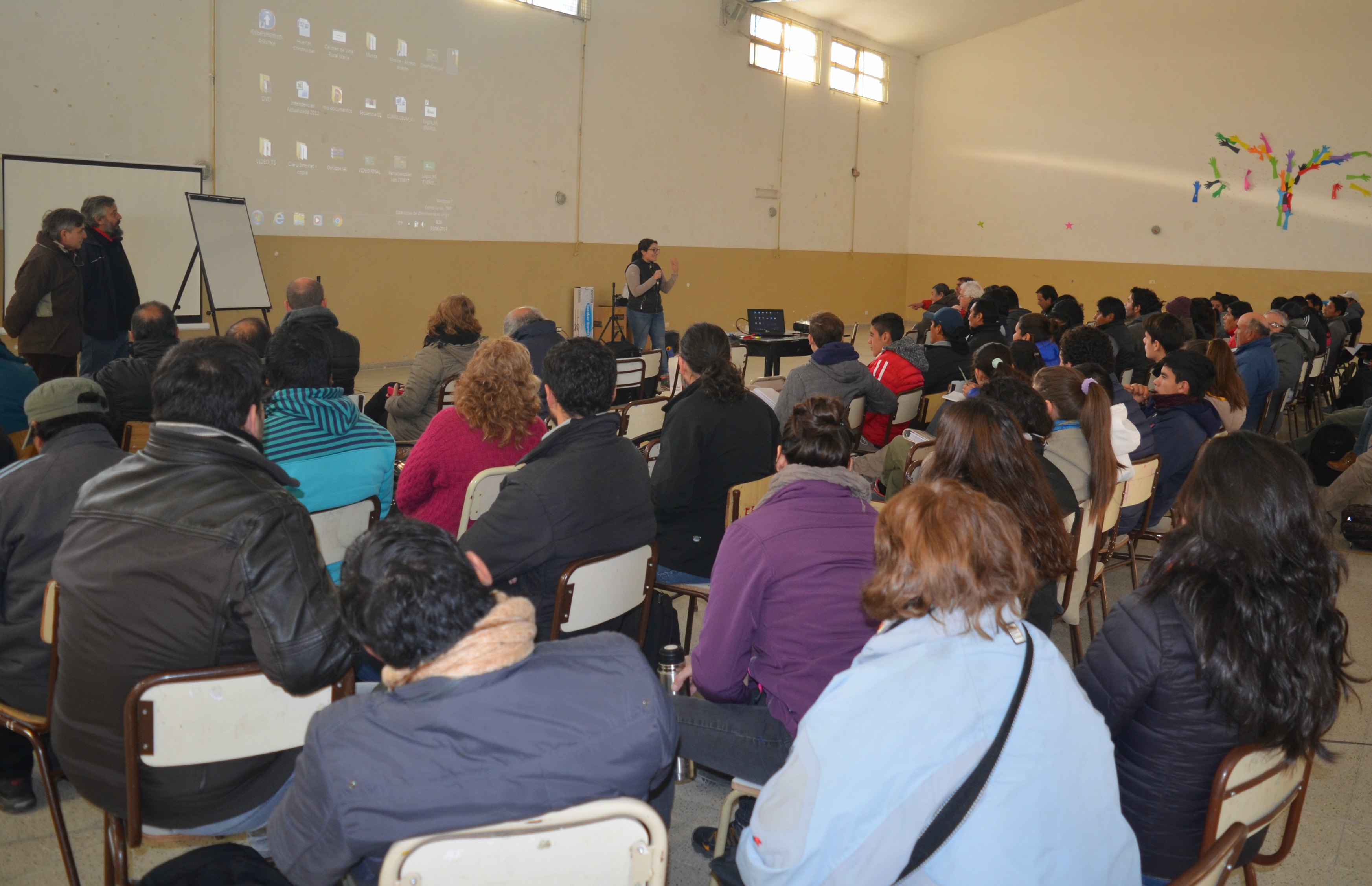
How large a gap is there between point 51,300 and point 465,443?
4.21 m

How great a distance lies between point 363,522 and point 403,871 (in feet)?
5.24

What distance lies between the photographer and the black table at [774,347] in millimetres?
8359

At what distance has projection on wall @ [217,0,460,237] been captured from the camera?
25.2ft

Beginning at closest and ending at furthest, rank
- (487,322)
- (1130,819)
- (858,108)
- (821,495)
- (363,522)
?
(1130,819)
(821,495)
(363,522)
(487,322)
(858,108)

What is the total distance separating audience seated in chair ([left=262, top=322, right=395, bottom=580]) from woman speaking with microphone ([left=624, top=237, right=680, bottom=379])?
24.4 ft

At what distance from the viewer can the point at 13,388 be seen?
3.65 meters

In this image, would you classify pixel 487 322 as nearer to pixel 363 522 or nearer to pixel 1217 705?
pixel 363 522

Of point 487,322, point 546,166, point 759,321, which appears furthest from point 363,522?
point 546,166

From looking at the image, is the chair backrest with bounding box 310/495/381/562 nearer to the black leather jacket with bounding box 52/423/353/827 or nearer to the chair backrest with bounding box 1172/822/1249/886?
the black leather jacket with bounding box 52/423/353/827

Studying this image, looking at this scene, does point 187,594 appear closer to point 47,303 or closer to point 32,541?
point 32,541

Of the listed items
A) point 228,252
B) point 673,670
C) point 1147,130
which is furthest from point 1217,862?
point 1147,130

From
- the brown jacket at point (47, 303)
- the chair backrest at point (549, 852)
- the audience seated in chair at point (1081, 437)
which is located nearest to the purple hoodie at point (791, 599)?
the chair backrest at point (549, 852)

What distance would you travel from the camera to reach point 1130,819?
169cm

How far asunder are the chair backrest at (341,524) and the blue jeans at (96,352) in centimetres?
436
